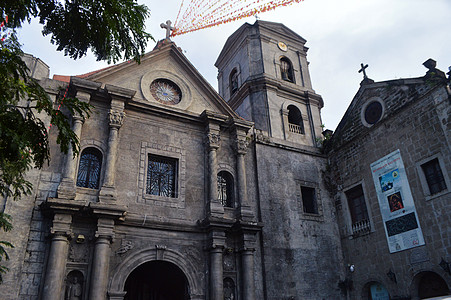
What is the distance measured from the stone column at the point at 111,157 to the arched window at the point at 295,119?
329 inches

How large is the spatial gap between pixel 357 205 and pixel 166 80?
30.8ft

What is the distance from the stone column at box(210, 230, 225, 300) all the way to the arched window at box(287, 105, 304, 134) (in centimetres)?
725

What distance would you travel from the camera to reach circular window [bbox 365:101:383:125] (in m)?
15.0

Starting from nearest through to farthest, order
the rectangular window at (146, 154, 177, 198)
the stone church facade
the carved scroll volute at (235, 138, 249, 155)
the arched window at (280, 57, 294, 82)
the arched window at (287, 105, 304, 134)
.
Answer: the stone church facade < the rectangular window at (146, 154, 177, 198) < the carved scroll volute at (235, 138, 249, 155) < the arched window at (287, 105, 304, 134) < the arched window at (280, 57, 294, 82)

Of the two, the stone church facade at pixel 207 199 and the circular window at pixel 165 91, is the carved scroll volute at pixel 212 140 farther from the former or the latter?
the circular window at pixel 165 91

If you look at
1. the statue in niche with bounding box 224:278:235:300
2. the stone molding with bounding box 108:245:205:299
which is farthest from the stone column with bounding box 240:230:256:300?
the stone molding with bounding box 108:245:205:299

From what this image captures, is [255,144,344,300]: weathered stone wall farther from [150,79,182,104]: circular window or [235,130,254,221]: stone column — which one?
[150,79,182,104]: circular window

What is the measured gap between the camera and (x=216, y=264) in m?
12.1

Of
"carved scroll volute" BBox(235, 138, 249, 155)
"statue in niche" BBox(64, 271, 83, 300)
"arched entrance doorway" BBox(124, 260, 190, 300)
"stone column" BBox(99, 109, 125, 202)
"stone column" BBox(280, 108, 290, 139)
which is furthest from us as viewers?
"stone column" BBox(280, 108, 290, 139)

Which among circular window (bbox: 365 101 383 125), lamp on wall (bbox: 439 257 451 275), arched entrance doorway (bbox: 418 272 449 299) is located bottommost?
arched entrance doorway (bbox: 418 272 449 299)

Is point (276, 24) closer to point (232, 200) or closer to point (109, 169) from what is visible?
point (232, 200)

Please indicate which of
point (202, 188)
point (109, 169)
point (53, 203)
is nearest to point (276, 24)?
point (202, 188)

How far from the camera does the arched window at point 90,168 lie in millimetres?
11914

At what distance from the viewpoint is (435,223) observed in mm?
11891
